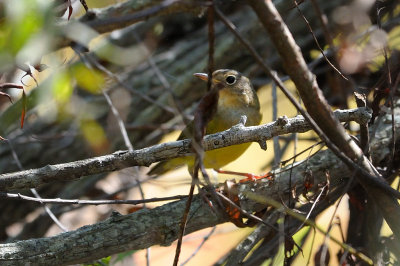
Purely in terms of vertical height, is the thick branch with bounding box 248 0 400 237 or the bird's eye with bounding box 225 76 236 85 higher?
the bird's eye with bounding box 225 76 236 85

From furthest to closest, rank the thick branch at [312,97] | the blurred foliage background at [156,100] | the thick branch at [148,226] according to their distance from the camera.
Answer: the blurred foliage background at [156,100], the thick branch at [148,226], the thick branch at [312,97]

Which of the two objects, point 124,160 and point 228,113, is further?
point 228,113

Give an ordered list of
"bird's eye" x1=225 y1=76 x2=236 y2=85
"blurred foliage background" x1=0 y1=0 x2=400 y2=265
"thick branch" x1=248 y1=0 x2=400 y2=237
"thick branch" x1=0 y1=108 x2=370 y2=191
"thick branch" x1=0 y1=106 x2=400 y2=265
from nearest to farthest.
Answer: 1. "thick branch" x1=248 y1=0 x2=400 y2=237
2. "thick branch" x1=0 y1=108 x2=370 y2=191
3. "thick branch" x1=0 y1=106 x2=400 y2=265
4. "blurred foliage background" x1=0 y1=0 x2=400 y2=265
5. "bird's eye" x1=225 y1=76 x2=236 y2=85

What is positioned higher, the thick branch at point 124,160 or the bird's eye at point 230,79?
the bird's eye at point 230,79

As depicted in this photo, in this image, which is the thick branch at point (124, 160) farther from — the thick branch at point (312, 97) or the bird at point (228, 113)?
the bird at point (228, 113)

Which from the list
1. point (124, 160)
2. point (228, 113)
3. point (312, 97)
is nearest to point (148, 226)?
point (124, 160)

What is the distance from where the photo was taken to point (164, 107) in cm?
506

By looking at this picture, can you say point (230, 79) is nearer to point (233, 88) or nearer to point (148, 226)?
point (233, 88)

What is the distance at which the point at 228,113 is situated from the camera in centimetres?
464

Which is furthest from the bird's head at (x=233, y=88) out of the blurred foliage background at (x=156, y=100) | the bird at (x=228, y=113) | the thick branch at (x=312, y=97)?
the thick branch at (x=312, y=97)

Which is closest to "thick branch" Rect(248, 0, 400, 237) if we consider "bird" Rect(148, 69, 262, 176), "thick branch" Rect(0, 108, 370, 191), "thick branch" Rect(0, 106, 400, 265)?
"thick branch" Rect(0, 108, 370, 191)

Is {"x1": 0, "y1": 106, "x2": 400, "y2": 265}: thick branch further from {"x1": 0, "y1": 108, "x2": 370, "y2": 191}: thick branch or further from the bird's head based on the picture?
the bird's head

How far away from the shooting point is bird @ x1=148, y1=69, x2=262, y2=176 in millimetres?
4477

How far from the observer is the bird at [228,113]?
4.48 m
